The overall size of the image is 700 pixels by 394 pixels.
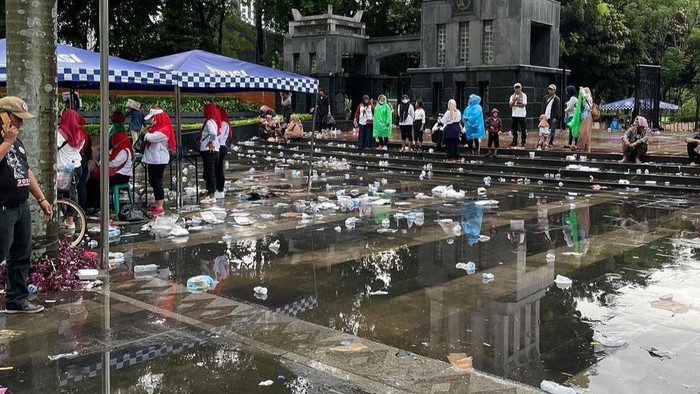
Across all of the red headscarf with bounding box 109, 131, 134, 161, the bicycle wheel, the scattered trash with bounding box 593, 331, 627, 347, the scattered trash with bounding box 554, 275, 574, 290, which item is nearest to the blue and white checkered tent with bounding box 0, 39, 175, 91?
the red headscarf with bounding box 109, 131, 134, 161

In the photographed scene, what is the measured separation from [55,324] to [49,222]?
59.9 inches

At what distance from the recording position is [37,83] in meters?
6.64

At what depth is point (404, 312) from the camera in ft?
20.1

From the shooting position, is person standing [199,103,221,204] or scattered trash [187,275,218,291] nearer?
scattered trash [187,275,218,291]

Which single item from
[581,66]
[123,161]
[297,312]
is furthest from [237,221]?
[581,66]

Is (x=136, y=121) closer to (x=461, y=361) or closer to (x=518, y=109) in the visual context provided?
(x=461, y=361)

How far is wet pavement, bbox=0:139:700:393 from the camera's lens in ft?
15.4

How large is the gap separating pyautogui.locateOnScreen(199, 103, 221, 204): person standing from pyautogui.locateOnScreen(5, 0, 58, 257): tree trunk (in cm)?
521

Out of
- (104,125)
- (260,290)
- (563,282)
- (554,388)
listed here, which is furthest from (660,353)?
(104,125)

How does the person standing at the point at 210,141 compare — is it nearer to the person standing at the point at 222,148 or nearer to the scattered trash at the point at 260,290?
the person standing at the point at 222,148

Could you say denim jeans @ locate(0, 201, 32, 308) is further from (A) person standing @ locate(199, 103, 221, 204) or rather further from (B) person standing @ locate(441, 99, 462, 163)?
(B) person standing @ locate(441, 99, 462, 163)

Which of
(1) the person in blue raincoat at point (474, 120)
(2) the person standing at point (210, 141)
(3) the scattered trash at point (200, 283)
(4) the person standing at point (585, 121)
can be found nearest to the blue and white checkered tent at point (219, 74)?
(2) the person standing at point (210, 141)

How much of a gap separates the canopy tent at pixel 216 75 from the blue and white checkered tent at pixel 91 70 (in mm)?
321

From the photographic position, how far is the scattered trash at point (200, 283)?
6875 millimetres
